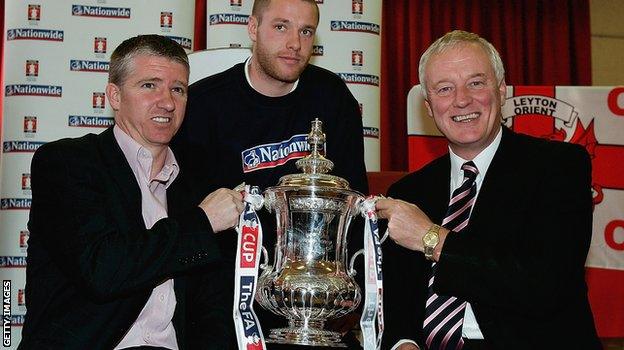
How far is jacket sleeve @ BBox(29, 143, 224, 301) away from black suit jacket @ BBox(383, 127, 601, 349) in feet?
2.42

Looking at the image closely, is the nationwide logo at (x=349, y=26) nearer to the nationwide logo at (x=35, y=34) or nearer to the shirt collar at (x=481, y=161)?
the nationwide logo at (x=35, y=34)

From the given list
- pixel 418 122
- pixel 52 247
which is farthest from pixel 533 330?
pixel 418 122

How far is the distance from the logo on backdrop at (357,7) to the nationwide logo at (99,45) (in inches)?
70.2

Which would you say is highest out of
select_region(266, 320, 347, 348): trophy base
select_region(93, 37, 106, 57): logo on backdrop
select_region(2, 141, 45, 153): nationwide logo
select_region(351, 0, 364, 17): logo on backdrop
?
select_region(351, 0, 364, 17): logo on backdrop

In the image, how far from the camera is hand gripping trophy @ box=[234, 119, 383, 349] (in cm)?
225

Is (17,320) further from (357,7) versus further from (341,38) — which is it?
(357,7)

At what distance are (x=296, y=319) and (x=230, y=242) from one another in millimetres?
656

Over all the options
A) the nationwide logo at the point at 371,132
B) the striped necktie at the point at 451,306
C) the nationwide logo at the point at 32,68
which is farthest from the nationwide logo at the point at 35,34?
the striped necktie at the point at 451,306

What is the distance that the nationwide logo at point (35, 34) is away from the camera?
5816mm

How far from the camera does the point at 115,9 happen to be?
5.92 m

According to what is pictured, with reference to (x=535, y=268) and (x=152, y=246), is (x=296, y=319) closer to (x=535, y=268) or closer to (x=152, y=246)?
(x=152, y=246)

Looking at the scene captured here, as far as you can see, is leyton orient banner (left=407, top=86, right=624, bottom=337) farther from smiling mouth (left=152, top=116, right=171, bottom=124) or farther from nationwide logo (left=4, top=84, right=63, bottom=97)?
smiling mouth (left=152, top=116, right=171, bottom=124)

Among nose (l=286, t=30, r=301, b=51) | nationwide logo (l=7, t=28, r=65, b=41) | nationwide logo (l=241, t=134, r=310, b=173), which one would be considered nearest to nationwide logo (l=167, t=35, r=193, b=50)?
nationwide logo (l=7, t=28, r=65, b=41)

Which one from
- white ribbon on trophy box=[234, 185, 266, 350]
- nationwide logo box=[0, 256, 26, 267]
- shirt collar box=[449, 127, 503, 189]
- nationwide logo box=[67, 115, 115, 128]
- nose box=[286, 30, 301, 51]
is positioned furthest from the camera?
nationwide logo box=[67, 115, 115, 128]
